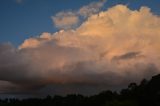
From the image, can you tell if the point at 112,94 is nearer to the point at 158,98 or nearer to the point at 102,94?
the point at 102,94

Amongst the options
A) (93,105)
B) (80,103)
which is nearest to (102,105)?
(93,105)

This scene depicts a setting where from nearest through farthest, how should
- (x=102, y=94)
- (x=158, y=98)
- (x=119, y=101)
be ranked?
1. (x=158, y=98)
2. (x=119, y=101)
3. (x=102, y=94)

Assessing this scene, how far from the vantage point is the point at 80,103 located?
192125mm

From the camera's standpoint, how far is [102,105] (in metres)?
175

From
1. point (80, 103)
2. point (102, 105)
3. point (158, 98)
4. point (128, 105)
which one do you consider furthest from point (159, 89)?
point (80, 103)

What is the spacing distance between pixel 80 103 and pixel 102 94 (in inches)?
459

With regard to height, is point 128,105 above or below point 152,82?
below

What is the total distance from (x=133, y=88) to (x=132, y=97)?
12960mm

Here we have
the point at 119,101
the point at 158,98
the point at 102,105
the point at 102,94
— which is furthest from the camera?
the point at 102,94

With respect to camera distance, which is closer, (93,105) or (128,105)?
(128,105)

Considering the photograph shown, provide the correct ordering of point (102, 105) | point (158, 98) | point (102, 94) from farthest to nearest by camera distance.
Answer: point (102, 94) < point (102, 105) < point (158, 98)

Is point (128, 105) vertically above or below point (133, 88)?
below

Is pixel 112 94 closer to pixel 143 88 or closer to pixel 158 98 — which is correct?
pixel 143 88

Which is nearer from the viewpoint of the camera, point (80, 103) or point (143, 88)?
point (143, 88)
